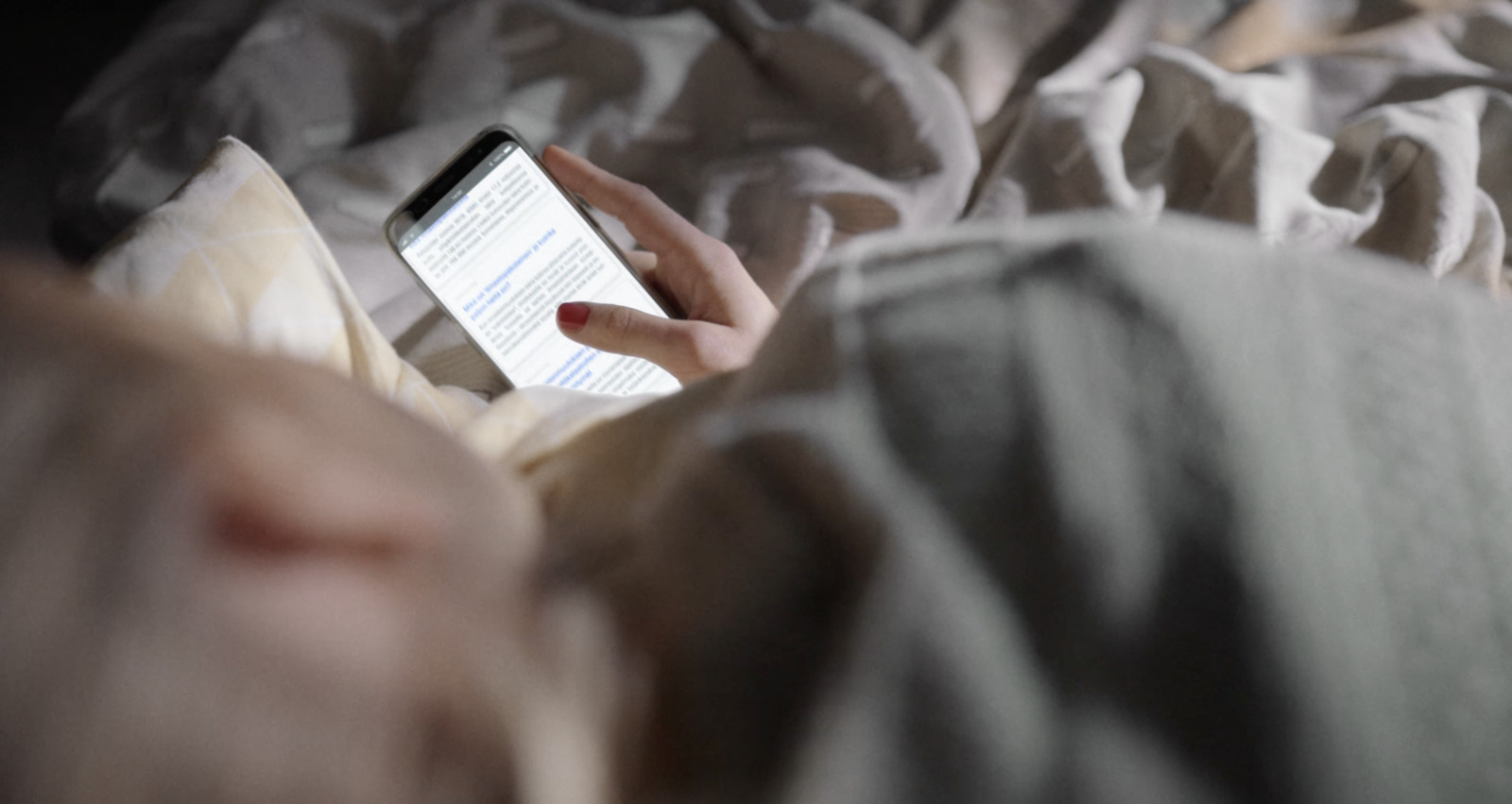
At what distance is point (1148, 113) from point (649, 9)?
382 mm

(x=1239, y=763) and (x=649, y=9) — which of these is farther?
(x=649, y=9)

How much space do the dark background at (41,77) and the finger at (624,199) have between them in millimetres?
362

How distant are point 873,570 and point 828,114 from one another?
0.53 metres

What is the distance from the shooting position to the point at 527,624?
8.1 inches

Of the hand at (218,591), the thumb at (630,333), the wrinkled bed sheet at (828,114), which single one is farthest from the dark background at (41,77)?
the hand at (218,591)

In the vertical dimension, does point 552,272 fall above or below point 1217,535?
below

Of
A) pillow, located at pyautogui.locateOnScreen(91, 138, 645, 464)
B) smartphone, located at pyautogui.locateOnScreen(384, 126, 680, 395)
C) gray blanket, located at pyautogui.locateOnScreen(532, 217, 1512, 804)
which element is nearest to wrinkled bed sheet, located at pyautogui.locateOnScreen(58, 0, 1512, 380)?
smartphone, located at pyautogui.locateOnScreen(384, 126, 680, 395)

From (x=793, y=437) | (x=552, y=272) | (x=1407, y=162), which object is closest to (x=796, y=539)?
(x=793, y=437)

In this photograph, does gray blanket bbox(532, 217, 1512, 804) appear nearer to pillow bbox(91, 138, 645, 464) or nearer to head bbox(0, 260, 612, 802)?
head bbox(0, 260, 612, 802)

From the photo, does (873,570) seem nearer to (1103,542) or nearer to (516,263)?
(1103,542)

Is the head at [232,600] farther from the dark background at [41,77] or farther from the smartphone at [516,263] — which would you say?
the dark background at [41,77]

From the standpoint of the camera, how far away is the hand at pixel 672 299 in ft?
1.75

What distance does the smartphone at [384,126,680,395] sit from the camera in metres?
0.57

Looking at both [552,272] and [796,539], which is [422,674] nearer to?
[796,539]
